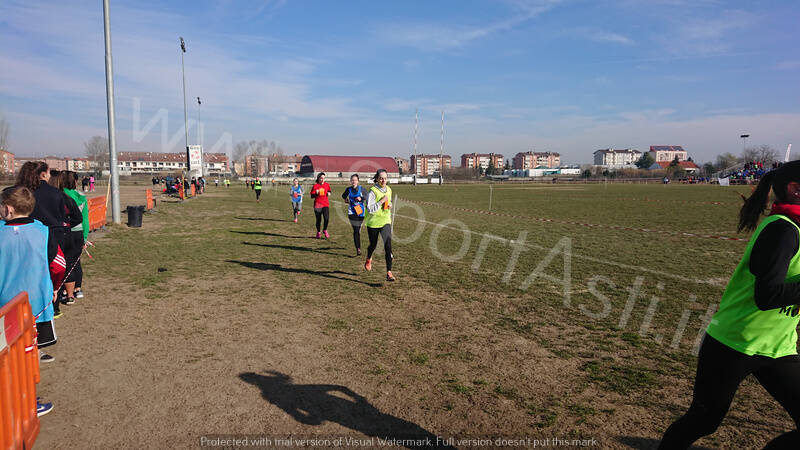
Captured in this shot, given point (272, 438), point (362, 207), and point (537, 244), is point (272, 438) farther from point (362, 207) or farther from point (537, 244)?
point (537, 244)

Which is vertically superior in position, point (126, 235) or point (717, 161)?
point (717, 161)

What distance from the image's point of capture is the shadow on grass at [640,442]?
3.32 metres

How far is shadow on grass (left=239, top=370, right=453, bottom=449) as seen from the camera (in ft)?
11.5

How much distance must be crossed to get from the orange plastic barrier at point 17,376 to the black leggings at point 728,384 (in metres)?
4.15

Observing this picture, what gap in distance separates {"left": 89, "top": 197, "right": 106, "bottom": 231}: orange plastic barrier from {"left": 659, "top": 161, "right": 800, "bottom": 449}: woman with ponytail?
16107 millimetres

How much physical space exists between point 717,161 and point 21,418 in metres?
140

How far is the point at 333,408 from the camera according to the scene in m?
3.86

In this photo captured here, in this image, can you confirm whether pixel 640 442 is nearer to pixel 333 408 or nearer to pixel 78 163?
pixel 333 408

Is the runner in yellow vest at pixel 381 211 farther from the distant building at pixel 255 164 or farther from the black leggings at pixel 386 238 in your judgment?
the distant building at pixel 255 164

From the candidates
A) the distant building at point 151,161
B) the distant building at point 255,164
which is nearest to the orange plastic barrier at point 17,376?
the distant building at point 255,164

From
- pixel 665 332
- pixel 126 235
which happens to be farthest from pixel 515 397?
pixel 126 235

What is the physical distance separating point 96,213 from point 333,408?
14527 mm

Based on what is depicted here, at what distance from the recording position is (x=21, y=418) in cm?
304

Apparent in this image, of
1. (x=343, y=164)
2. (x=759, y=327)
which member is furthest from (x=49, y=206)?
Result: (x=343, y=164)
